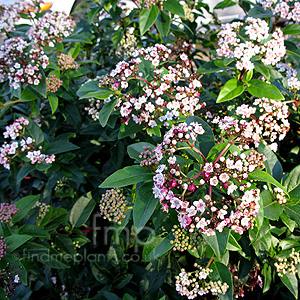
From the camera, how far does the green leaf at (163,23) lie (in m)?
2.45

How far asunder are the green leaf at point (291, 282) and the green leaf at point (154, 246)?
2.64 ft

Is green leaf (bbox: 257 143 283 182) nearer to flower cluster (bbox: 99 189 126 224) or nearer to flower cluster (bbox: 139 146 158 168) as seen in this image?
flower cluster (bbox: 139 146 158 168)

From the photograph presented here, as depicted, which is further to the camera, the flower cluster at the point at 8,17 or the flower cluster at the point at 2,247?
the flower cluster at the point at 8,17

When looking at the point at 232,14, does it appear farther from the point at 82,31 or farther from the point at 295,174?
the point at 295,174

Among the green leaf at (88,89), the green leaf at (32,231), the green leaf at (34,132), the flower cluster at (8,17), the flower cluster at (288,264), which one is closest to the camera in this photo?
the flower cluster at (288,264)

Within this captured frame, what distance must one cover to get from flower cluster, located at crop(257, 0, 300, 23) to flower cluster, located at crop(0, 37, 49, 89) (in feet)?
5.93

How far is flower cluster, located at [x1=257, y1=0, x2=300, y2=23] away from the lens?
229cm

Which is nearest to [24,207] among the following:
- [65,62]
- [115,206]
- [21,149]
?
[21,149]

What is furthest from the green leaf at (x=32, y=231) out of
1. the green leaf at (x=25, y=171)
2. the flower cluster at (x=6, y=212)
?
the green leaf at (x=25, y=171)

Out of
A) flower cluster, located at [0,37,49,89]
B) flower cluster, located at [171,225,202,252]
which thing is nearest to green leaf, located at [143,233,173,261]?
flower cluster, located at [171,225,202,252]

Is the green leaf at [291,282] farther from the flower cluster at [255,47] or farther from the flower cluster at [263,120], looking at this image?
the flower cluster at [255,47]

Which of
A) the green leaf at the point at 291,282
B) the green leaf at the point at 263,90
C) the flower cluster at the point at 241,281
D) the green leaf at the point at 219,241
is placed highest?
the green leaf at the point at 263,90

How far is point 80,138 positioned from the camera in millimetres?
2943

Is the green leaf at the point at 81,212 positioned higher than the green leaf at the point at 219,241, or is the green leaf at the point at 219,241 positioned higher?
the green leaf at the point at 219,241
